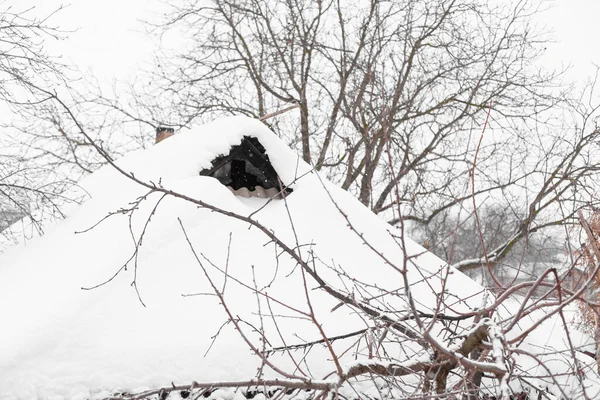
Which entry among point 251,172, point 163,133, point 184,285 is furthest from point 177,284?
point 163,133

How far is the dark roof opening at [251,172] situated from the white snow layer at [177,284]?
0.09 metres

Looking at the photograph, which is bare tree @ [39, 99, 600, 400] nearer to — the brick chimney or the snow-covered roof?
the snow-covered roof

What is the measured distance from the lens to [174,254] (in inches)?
148

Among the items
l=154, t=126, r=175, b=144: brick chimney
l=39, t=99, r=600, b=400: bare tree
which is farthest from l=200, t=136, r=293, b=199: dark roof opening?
l=154, t=126, r=175, b=144: brick chimney

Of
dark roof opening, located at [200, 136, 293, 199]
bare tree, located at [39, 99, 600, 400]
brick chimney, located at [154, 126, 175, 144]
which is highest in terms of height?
brick chimney, located at [154, 126, 175, 144]

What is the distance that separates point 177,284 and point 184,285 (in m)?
0.05

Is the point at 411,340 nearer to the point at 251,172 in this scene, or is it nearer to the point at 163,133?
the point at 251,172

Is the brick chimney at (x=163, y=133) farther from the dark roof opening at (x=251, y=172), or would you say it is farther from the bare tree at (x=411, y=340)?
the bare tree at (x=411, y=340)

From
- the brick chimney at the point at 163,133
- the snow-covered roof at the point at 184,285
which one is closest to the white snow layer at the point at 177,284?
the snow-covered roof at the point at 184,285

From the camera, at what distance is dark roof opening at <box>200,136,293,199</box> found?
524cm

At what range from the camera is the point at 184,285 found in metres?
3.54

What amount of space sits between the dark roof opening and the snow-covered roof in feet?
0.35

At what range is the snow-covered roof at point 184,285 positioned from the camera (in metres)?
2.75

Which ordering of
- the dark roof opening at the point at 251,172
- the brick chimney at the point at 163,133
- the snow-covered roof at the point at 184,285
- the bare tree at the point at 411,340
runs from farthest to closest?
1. the brick chimney at the point at 163,133
2. the dark roof opening at the point at 251,172
3. the snow-covered roof at the point at 184,285
4. the bare tree at the point at 411,340
